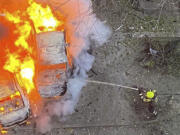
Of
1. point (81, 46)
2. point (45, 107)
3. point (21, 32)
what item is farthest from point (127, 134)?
point (21, 32)

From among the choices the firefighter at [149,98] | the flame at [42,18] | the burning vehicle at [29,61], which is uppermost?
the flame at [42,18]

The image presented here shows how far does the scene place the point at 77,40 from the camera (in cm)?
980

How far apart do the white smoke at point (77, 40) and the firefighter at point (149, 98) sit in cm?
253

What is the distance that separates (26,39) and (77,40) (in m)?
2.20

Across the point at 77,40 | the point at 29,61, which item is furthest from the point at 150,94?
the point at 29,61

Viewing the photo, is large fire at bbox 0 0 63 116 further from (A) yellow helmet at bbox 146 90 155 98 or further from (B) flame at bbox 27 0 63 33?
(A) yellow helmet at bbox 146 90 155 98

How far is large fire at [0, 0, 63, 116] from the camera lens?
30.1 ft

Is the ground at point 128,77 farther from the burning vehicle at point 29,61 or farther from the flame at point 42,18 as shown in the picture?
the flame at point 42,18

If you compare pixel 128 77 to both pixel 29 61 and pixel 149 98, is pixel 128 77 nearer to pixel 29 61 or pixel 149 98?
pixel 149 98

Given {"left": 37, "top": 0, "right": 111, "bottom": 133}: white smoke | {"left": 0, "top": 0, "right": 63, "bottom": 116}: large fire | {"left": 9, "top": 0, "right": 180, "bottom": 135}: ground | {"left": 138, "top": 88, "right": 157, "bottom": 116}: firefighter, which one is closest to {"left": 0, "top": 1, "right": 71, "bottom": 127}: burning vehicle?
{"left": 0, "top": 0, "right": 63, "bottom": 116}: large fire

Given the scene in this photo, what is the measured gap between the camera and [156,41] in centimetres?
1026

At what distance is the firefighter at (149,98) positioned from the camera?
9.24 metres

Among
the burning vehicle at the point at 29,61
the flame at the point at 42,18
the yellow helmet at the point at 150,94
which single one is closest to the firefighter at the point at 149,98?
the yellow helmet at the point at 150,94

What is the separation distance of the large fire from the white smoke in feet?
1.73
